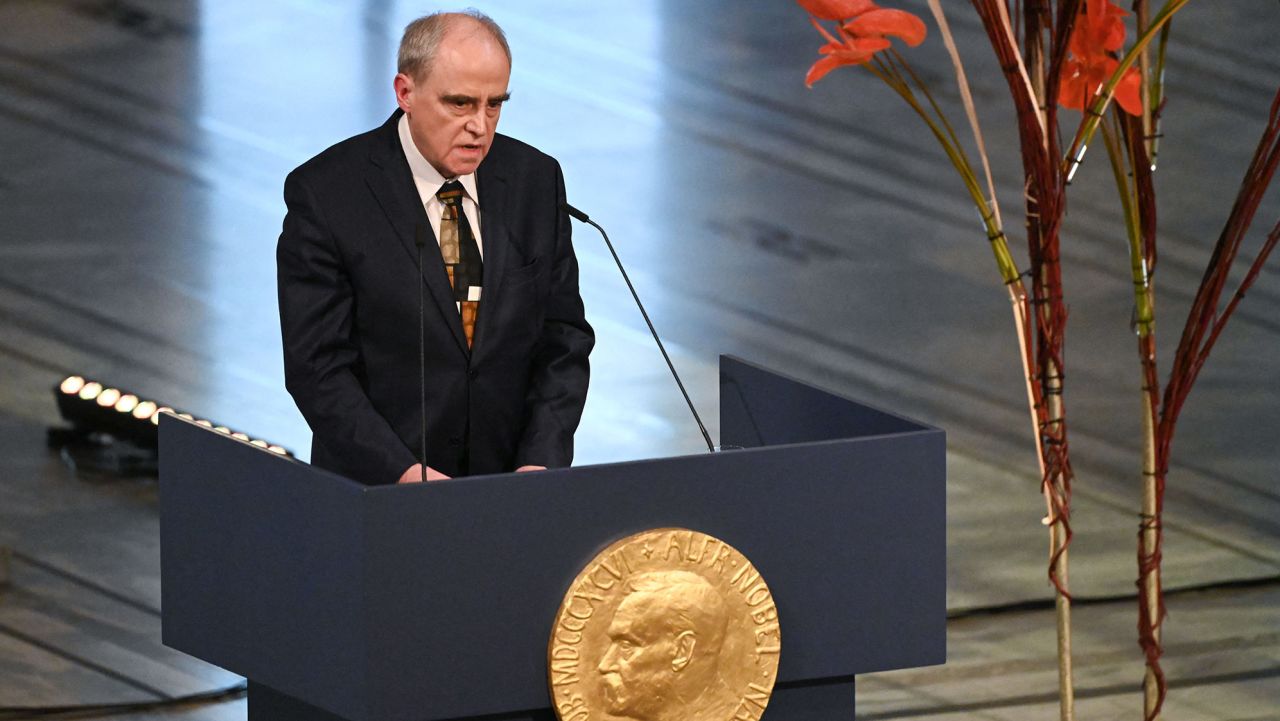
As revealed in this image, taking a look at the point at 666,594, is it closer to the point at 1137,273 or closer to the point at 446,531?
the point at 446,531

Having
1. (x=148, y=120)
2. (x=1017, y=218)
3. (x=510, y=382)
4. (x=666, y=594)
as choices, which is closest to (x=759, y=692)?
(x=666, y=594)

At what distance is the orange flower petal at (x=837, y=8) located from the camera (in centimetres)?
235

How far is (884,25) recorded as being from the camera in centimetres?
233

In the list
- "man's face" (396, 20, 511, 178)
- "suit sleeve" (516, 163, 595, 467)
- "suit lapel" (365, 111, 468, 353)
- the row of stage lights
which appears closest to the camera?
"man's face" (396, 20, 511, 178)

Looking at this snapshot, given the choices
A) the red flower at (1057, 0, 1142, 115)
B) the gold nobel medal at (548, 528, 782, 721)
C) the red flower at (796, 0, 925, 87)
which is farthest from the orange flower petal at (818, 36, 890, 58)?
the gold nobel medal at (548, 528, 782, 721)

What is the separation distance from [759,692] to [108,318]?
14.1 feet

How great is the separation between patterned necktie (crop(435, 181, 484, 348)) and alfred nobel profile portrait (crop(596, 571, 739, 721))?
21.6 inches

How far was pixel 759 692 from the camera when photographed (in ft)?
7.91

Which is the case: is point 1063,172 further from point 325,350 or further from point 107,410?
point 107,410

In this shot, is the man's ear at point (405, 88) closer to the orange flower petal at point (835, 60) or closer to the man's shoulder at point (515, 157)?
the man's shoulder at point (515, 157)

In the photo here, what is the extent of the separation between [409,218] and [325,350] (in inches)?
8.0

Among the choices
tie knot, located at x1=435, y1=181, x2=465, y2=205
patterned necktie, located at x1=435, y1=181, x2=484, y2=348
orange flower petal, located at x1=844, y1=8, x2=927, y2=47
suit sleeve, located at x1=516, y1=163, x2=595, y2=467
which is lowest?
suit sleeve, located at x1=516, y1=163, x2=595, y2=467

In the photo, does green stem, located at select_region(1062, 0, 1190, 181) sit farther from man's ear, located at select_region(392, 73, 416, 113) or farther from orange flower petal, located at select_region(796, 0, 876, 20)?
man's ear, located at select_region(392, 73, 416, 113)

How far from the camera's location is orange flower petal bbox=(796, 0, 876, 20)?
7.72 ft
